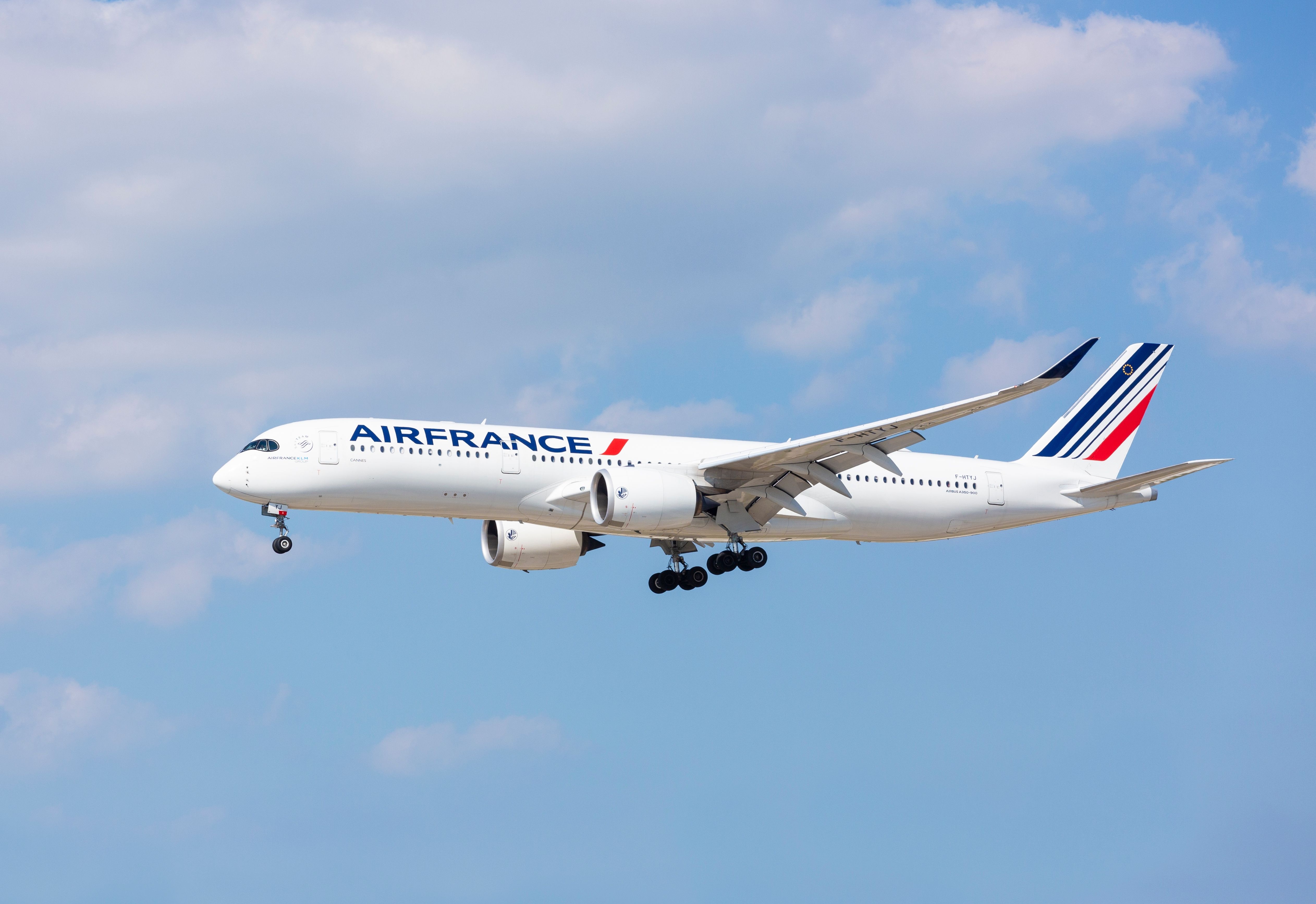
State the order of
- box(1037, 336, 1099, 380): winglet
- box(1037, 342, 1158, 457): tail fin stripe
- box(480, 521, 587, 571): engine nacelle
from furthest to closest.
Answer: box(1037, 342, 1158, 457): tail fin stripe < box(480, 521, 587, 571): engine nacelle < box(1037, 336, 1099, 380): winglet

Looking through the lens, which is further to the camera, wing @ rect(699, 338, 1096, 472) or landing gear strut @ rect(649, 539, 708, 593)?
landing gear strut @ rect(649, 539, 708, 593)

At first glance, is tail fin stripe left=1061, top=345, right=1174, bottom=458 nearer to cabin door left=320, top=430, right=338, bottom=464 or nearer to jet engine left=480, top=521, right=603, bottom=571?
jet engine left=480, top=521, right=603, bottom=571

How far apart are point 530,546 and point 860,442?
40.7 ft

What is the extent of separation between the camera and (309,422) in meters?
41.7

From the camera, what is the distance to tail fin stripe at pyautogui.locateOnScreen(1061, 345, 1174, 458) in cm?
5016

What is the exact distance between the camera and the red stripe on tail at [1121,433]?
5038 cm

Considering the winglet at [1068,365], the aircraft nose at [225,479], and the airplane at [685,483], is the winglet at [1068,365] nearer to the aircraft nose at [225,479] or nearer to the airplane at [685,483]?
the airplane at [685,483]

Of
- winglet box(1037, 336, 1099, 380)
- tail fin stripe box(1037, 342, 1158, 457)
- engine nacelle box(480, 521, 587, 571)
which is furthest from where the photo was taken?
tail fin stripe box(1037, 342, 1158, 457)

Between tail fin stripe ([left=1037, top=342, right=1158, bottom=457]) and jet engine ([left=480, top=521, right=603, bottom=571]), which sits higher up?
tail fin stripe ([left=1037, top=342, right=1158, bottom=457])

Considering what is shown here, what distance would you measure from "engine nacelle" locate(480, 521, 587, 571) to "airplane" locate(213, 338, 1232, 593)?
5cm

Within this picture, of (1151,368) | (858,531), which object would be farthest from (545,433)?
(1151,368)

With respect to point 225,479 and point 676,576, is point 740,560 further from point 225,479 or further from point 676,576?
point 225,479

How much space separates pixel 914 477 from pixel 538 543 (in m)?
12.3

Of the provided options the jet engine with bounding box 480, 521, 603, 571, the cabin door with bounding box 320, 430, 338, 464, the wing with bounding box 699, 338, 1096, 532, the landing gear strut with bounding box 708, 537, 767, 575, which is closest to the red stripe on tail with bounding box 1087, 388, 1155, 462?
the wing with bounding box 699, 338, 1096, 532
